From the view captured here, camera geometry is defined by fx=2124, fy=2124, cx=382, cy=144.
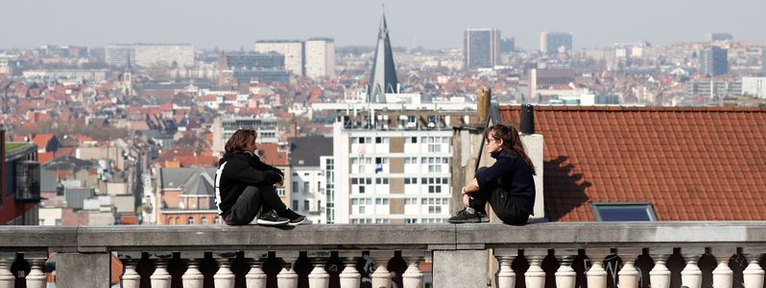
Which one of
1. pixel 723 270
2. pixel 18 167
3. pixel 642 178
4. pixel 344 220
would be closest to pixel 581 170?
pixel 642 178

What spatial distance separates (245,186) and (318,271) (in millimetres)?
826

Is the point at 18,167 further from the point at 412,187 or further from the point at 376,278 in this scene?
the point at 376,278

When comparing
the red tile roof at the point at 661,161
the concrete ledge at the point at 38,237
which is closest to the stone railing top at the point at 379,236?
the concrete ledge at the point at 38,237

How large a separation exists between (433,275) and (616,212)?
12.0 m

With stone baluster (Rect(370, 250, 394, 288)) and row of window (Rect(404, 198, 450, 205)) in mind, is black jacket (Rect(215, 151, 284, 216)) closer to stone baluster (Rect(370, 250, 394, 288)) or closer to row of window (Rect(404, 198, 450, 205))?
stone baluster (Rect(370, 250, 394, 288))

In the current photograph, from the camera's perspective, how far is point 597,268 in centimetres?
1265

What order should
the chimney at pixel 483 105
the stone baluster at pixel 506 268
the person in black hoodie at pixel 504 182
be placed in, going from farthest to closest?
the chimney at pixel 483 105 → the person in black hoodie at pixel 504 182 → the stone baluster at pixel 506 268

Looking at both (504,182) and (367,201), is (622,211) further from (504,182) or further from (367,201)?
(367,201)

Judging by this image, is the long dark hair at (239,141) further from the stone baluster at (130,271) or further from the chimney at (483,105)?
the chimney at (483,105)

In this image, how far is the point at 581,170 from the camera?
83.2ft

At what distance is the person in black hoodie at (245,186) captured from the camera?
41.8ft

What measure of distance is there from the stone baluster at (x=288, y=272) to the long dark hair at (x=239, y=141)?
85cm

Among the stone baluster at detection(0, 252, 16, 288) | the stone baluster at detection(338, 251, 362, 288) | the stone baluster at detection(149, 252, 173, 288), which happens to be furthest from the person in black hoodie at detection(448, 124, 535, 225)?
the stone baluster at detection(0, 252, 16, 288)

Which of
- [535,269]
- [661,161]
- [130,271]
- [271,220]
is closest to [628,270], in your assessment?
[535,269]
